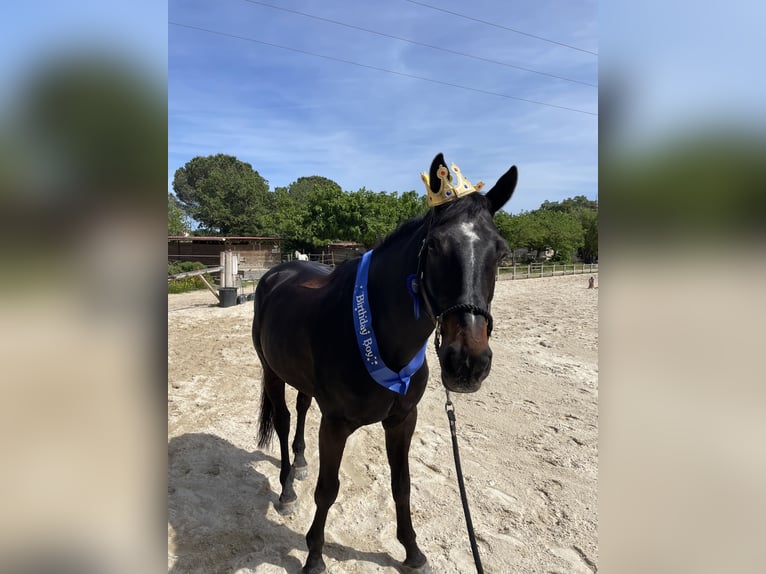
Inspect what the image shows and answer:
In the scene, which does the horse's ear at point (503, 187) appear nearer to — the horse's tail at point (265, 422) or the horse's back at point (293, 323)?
the horse's back at point (293, 323)

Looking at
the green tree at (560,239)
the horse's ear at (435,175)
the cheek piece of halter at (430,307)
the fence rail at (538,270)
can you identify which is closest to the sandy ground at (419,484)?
the cheek piece of halter at (430,307)

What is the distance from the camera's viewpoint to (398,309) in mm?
2158

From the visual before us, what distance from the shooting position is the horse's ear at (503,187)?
6.56ft

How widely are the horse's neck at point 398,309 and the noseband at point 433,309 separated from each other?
0.15 m

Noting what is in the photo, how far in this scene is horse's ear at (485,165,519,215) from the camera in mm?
1998

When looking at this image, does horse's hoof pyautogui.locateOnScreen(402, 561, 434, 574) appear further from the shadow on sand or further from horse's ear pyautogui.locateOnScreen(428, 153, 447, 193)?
horse's ear pyautogui.locateOnScreen(428, 153, 447, 193)

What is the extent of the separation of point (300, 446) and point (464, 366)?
277cm
